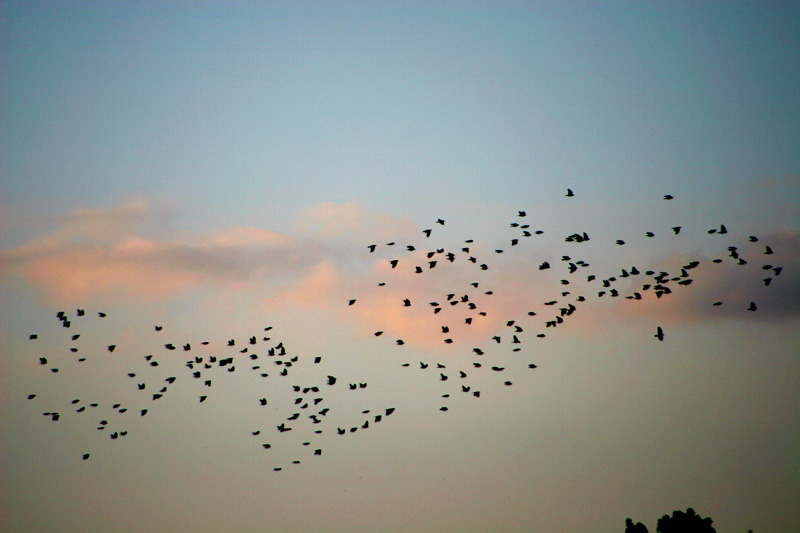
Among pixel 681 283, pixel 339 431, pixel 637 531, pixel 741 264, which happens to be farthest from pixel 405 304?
pixel 637 531

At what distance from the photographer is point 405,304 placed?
59000mm

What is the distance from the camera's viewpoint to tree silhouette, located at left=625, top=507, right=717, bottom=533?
326ft

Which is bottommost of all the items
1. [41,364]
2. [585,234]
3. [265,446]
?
[265,446]

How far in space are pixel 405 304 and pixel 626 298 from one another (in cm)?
1564

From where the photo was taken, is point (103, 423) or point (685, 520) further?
point (685, 520)

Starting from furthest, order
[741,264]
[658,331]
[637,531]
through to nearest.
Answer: [637,531] < [741,264] < [658,331]

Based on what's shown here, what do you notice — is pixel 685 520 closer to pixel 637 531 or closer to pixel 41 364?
pixel 637 531

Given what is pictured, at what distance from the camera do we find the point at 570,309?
60.3 meters

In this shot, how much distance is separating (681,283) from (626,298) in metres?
4.18

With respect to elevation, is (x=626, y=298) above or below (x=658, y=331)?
above

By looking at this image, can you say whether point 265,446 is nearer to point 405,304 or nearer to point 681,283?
point 405,304

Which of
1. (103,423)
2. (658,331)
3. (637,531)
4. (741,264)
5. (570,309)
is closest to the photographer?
(658,331)

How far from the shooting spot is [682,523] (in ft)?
328

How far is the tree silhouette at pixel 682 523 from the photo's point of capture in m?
99.2
